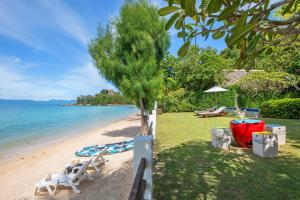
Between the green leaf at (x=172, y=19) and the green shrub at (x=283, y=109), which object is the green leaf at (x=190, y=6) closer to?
the green leaf at (x=172, y=19)

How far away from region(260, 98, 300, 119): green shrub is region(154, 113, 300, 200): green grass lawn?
8568 millimetres

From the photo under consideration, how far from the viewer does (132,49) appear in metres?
9.56

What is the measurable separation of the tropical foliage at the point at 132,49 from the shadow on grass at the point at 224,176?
158 inches

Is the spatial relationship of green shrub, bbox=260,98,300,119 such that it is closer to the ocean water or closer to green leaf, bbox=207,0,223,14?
green leaf, bbox=207,0,223,14

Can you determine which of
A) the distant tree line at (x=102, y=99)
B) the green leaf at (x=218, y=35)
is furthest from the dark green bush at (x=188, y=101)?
the distant tree line at (x=102, y=99)

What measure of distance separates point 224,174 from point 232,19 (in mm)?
4250

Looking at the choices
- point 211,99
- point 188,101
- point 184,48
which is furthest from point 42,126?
point 184,48

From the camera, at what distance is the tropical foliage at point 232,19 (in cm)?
106

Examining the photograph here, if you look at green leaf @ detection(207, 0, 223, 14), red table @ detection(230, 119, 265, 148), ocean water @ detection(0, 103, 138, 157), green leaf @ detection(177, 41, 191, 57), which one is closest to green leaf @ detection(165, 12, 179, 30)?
green leaf @ detection(177, 41, 191, 57)

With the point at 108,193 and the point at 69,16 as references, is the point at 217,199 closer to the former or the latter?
the point at 108,193

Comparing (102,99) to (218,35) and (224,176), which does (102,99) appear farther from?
(218,35)

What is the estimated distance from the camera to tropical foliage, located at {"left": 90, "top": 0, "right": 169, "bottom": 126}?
938 centimetres

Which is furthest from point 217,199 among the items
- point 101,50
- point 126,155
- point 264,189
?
point 101,50

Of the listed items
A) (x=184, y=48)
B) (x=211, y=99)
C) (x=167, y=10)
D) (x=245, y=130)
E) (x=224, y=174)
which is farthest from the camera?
(x=211, y=99)
